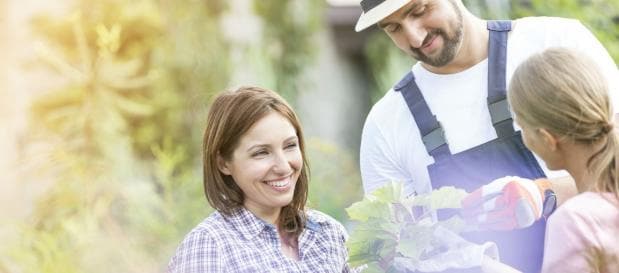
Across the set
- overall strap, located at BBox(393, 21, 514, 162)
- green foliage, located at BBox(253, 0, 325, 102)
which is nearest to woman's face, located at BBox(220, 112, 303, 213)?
overall strap, located at BBox(393, 21, 514, 162)

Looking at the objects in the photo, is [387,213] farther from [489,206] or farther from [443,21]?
[443,21]

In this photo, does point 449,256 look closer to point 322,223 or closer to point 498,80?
point 322,223

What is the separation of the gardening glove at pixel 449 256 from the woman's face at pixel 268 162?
1.33 feet

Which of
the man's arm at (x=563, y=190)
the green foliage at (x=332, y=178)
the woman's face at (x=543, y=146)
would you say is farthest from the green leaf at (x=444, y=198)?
the green foliage at (x=332, y=178)

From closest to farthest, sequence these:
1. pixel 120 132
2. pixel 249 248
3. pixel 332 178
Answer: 1. pixel 249 248
2. pixel 120 132
3. pixel 332 178

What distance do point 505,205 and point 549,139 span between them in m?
0.29

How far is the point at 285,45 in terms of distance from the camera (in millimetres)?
6887

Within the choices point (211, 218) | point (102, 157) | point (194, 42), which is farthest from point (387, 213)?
point (194, 42)

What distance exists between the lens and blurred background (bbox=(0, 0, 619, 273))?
5316 millimetres

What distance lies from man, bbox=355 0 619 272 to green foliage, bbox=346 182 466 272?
1.26ft

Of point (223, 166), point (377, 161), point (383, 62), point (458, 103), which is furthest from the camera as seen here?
point (383, 62)

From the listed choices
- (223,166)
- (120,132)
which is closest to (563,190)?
(223,166)

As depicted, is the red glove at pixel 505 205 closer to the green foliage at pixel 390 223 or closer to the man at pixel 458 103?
the green foliage at pixel 390 223

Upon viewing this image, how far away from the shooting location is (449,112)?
331 cm
